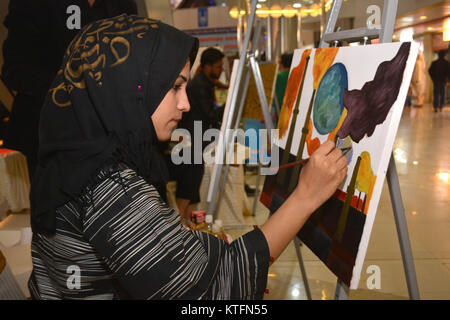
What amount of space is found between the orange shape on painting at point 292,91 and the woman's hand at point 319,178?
0.56 meters

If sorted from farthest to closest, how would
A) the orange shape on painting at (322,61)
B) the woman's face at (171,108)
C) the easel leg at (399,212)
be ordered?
the orange shape on painting at (322,61), the easel leg at (399,212), the woman's face at (171,108)

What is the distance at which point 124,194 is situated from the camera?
0.85 metres

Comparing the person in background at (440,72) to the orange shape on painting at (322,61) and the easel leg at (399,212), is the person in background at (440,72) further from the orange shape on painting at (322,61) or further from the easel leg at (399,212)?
the easel leg at (399,212)

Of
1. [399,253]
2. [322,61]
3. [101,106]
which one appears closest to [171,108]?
[101,106]

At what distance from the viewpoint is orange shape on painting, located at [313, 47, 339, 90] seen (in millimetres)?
1367

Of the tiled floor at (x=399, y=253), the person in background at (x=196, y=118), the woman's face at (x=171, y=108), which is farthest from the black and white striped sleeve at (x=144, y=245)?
the person in background at (x=196, y=118)

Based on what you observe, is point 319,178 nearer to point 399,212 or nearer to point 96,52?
point 399,212

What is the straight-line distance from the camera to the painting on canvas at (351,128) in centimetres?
103

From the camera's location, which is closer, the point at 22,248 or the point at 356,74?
the point at 356,74

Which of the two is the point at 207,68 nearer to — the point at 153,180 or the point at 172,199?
the point at 172,199

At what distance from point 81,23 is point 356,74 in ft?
4.03

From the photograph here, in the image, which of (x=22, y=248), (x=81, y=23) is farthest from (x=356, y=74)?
(x=22, y=248)

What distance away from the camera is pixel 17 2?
65.9 inches
